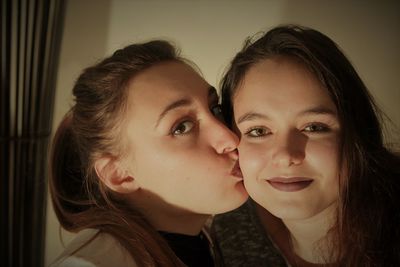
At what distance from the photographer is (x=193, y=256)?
2.82 feet

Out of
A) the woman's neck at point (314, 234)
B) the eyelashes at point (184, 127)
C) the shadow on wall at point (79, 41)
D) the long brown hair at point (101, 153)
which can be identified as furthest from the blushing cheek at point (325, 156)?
the shadow on wall at point (79, 41)

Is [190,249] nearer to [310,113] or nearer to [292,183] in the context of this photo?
[292,183]

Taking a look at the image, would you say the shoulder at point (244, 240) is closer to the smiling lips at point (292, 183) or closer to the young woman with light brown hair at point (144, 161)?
the young woman with light brown hair at point (144, 161)

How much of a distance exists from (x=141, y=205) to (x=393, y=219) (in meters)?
0.60

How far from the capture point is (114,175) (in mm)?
796

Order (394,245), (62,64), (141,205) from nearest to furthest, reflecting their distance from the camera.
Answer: (394,245), (141,205), (62,64)

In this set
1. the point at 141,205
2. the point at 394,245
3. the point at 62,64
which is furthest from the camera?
the point at 62,64

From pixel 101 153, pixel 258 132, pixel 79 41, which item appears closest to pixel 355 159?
pixel 258 132

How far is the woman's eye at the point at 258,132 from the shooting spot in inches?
28.6

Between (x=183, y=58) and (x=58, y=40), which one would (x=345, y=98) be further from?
(x=58, y=40)

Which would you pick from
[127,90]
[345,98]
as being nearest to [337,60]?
[345,98]

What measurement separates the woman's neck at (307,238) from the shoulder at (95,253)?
0.42m

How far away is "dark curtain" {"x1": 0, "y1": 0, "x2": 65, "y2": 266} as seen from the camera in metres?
0.84

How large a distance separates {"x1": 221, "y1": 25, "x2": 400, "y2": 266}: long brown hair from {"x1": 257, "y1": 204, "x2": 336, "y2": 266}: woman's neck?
1.1 inches
